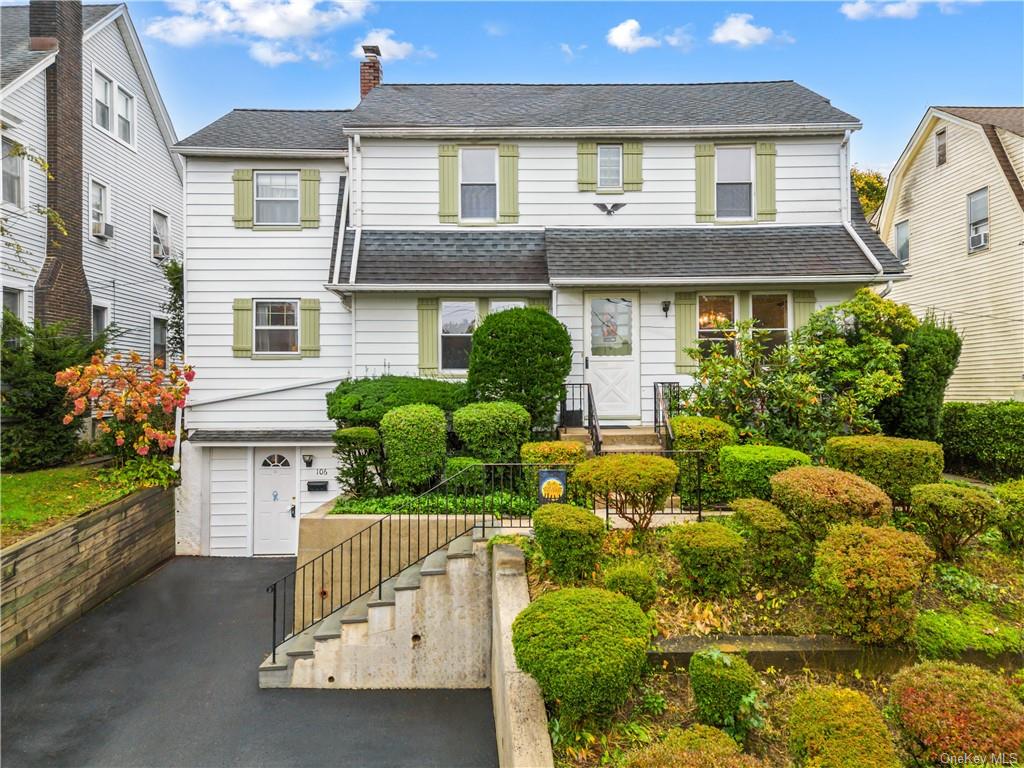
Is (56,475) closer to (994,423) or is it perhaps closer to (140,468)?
(140,468)

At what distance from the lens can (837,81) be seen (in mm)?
13539

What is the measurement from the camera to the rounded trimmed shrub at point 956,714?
304 centimetres

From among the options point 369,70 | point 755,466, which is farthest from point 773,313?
point 369,70

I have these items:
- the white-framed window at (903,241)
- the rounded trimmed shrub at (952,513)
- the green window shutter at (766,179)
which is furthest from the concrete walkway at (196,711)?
the white-framed window at (903,241)

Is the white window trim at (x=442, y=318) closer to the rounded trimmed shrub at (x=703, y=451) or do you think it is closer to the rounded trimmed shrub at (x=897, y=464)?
the rounded trimmed shrub at (x=703, y=451)

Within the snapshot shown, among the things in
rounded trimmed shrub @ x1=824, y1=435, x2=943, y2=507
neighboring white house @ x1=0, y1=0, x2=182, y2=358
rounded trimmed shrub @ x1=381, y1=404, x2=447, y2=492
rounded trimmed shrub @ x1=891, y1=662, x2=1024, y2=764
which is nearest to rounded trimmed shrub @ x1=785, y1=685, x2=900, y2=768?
rounded trimmed shrub @ x1=891, y1=662, x2=1024, y2=764

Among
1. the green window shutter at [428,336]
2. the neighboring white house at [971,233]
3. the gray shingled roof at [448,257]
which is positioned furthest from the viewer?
the neighboring white house at [971,233]

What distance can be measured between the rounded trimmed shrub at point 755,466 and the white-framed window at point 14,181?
50.8ft

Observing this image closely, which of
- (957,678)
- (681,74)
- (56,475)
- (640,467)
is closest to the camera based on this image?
(957,678)

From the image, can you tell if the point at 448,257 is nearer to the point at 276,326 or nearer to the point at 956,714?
the point at 276,326

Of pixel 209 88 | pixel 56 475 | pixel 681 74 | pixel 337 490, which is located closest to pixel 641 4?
pixel 681 74

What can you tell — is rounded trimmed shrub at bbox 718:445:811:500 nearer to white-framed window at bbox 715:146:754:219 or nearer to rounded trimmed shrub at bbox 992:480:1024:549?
rounded trimmed shrub at bbox 992:480:1024:549

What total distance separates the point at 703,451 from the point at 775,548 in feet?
8.31

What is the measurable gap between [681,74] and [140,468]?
1621 cm
